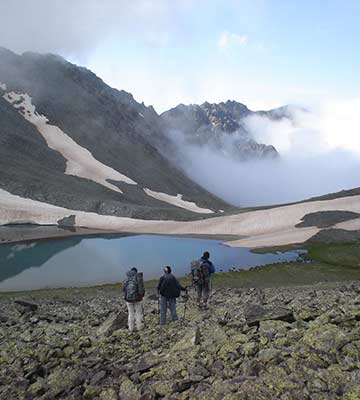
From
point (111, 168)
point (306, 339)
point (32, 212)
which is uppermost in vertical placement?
point (111, 168)

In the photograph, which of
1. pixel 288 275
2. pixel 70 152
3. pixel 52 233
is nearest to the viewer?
pixel 288 275

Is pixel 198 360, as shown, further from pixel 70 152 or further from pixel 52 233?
pixel 70 152

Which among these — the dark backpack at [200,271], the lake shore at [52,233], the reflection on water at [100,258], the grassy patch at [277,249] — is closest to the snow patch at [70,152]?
the lake shore at [52,233]

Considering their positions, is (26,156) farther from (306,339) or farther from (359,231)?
(306,339)

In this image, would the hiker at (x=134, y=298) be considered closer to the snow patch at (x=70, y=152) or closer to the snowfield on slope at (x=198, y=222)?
the snowfield on slope at (x=198, y=222)

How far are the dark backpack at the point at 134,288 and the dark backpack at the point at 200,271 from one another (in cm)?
511

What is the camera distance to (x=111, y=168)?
180 metres

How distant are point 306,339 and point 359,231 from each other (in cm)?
8827

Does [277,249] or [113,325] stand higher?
[277,249]

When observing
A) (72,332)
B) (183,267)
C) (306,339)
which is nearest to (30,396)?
(72,332)

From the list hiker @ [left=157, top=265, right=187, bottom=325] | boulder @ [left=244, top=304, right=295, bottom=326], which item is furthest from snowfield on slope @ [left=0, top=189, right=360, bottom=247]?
boulder @ [left=244, top=304, right=295, bottom=326]

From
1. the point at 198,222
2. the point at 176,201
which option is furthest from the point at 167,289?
the point at 176,201

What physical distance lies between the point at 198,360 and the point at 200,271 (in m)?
11.8

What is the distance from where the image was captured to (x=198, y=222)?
116188 mm
